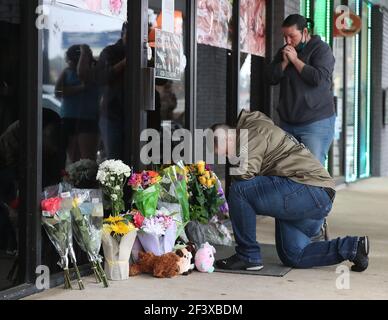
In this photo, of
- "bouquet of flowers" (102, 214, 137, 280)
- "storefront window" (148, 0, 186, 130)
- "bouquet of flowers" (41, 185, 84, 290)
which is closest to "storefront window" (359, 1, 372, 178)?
"storefront window" (148, 0, 186, 130)

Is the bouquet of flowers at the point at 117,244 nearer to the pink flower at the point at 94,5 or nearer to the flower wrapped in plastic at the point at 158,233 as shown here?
the flower wrapped in plastic at the point at 158,233

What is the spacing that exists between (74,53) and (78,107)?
33 cm

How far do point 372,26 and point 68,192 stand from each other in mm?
9640

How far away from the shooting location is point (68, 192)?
4.34 meters

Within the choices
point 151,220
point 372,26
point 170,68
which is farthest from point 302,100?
point 372,26

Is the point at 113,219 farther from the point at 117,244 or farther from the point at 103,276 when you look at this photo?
the point at 103,276

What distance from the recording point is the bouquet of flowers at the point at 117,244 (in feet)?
14.2

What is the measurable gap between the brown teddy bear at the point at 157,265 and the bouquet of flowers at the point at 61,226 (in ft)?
1.53

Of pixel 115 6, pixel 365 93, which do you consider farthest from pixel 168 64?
pixel 365 93

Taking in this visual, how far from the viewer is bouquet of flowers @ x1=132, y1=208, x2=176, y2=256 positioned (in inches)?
176

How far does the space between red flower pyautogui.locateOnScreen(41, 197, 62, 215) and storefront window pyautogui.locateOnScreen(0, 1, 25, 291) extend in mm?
140

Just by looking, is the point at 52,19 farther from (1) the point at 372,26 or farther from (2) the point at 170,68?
(1) the point at 372,26

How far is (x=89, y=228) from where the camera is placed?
13.7 feet
